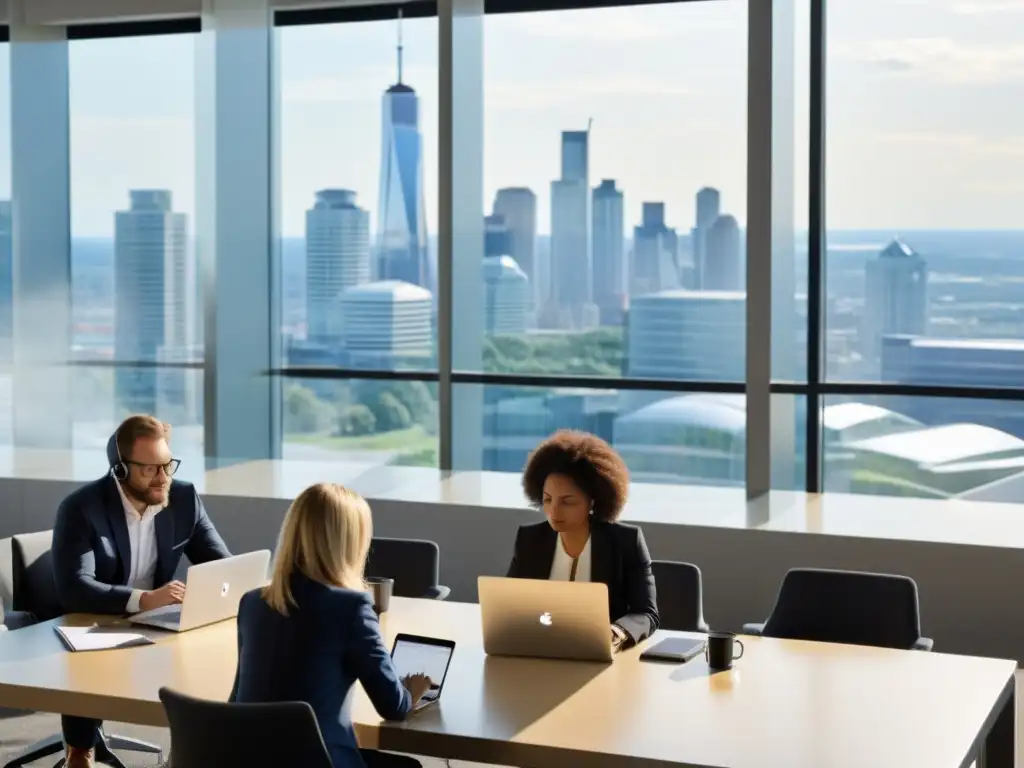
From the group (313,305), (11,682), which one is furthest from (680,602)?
(313,305)

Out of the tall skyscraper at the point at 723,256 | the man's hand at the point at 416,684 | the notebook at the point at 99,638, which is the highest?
the tall skyscraper at the point at 723,256

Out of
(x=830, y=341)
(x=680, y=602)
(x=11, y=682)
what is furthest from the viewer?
(x=830, y=341)

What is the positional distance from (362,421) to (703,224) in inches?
97.1

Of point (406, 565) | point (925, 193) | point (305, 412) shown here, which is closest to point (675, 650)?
point (406, 565)

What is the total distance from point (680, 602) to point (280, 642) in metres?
1.86

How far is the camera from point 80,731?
169 inches

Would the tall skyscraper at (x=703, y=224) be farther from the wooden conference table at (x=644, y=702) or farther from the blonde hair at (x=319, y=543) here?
the blonde hair at (x=319, y=543)

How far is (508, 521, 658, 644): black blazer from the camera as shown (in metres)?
4.13

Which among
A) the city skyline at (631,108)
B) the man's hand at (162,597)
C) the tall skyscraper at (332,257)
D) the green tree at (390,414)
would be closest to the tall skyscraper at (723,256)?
the city skyline at (631,108)

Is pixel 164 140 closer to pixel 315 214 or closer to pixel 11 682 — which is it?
pixel 315 214

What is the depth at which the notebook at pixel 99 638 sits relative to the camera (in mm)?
3781

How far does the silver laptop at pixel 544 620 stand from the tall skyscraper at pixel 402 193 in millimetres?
4908

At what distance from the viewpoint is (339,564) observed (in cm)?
318

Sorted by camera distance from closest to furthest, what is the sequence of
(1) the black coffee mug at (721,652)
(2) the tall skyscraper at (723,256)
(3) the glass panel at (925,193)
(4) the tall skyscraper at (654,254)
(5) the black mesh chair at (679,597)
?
(1) the black coffee mug at (721,652), (5) the black mesh chair at (679,597), (3) the glass panel at (925,193), (2) the tall skyscraper at (723,256), (4) the tall skyscraper at (654,254)
